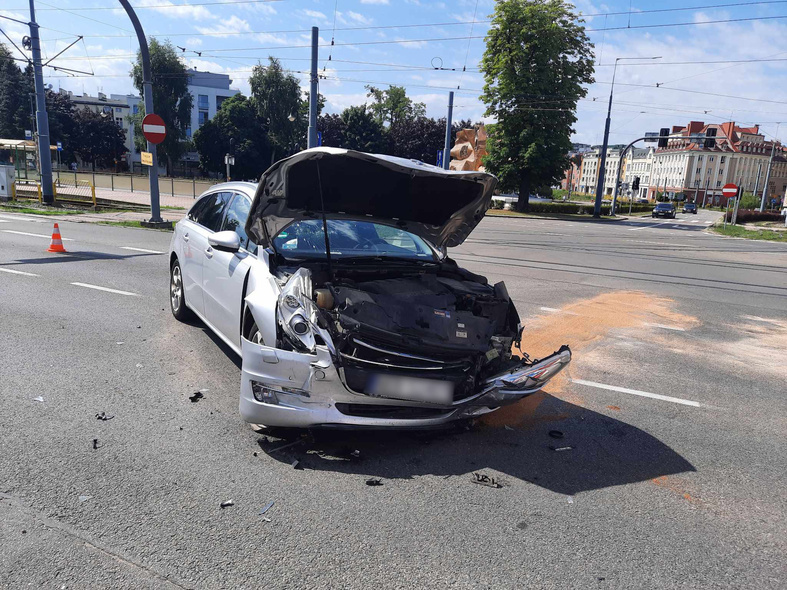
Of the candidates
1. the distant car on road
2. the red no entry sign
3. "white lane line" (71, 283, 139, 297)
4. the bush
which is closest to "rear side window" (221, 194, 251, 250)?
"white lane line" (71, 283, 139, 297)

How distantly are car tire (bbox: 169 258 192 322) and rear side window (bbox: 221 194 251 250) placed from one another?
4.80 ft

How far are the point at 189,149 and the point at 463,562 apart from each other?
73.0 m

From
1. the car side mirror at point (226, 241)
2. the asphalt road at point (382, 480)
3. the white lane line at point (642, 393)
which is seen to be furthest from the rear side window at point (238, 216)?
the white lane line at point (642, 393)

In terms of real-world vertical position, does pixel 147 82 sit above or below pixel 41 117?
above

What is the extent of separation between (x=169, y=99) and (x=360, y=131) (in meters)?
22.7

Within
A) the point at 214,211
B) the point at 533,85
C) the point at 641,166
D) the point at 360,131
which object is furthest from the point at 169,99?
the point at 641,166

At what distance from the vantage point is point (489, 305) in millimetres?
4418

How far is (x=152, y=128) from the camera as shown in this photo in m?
Result: 15.3

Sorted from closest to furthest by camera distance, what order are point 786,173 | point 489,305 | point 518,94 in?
point 489,305 < point 518,94 < point 786,173

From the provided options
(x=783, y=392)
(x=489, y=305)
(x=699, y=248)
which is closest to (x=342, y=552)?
(x=489, y=305)

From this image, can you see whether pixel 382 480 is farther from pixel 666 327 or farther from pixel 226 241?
pixel 666 327

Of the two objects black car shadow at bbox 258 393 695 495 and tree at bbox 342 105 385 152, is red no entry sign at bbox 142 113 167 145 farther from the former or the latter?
tree at bbox 342 105 385 152

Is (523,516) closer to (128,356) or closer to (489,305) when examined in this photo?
(489,305)

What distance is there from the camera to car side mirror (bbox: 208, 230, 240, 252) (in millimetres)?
4547
